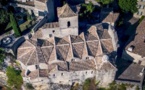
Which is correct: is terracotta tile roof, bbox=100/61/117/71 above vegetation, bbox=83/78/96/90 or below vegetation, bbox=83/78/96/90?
above

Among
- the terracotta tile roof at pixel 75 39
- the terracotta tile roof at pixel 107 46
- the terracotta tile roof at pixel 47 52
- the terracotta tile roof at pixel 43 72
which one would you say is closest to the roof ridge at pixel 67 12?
the terracotta tile roof at pixel 75 39

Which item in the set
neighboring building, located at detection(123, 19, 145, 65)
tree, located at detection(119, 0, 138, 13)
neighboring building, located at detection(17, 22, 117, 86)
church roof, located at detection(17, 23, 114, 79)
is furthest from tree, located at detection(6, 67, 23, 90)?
tree, located at detection(119, 0, 138, 13)

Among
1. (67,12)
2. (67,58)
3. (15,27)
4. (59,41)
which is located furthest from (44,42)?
(67,12)

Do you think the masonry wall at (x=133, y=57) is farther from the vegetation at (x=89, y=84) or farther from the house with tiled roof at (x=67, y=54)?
the vegetation at (x=89, y=84)

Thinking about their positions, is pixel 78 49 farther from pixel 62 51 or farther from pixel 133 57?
pixel 133 57

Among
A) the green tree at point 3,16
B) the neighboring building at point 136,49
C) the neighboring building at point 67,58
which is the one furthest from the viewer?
the green tree at point 3,16

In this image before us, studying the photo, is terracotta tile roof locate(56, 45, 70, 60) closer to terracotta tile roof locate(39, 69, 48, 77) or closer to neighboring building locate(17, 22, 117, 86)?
neighboring building locate(17, 22, 117, 86)
